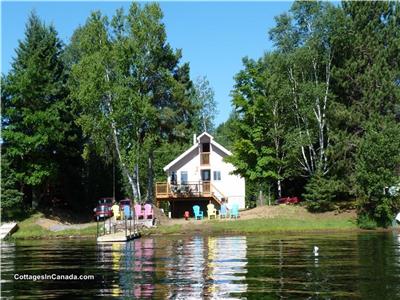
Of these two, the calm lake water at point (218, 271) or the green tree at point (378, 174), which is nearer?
the calm lake water at point (218, 271)

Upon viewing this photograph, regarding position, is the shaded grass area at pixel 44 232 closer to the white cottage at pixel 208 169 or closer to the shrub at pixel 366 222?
the white cottage at pixel 208 169

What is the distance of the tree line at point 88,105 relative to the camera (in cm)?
5325

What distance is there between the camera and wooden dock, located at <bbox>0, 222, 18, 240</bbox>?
4552 centimetres

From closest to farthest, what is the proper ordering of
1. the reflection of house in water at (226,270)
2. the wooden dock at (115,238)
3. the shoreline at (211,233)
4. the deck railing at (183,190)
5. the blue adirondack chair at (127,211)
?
the reflection of house in water at (226,270) → the wooden dock at (115,238) → the shoreline at (211,233) → the blue adirondack chair at (127,211) → the deck railing at (183,190)

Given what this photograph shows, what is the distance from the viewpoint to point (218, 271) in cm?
2070

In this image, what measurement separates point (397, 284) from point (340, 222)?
30605mm

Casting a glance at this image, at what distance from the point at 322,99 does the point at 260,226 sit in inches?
524

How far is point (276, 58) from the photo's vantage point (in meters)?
54.2

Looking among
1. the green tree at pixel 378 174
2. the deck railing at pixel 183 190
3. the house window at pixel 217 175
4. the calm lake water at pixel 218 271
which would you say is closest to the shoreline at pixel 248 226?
the green tree at pixel 378 174

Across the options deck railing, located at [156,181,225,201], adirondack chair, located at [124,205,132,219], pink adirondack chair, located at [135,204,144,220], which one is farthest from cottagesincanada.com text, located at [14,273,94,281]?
deck railing, located at [156,181,225,201]

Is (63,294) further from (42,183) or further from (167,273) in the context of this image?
(42,183)

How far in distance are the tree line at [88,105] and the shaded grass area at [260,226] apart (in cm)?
1056

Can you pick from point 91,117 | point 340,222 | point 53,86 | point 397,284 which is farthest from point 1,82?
point 397,284

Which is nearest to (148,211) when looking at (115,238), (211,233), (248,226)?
(211,233)
